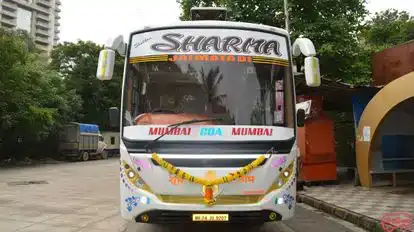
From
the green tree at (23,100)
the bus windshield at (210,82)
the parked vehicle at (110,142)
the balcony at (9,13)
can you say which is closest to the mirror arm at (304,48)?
the bus windshield at (210,82)

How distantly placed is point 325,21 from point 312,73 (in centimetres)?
1378

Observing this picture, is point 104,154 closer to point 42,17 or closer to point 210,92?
point 210,92

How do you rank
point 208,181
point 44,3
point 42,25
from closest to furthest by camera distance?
point 208,181
point 42,25
point 44,3

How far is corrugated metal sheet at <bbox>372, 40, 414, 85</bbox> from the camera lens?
46.0ft

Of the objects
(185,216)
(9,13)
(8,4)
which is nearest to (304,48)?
(185,216)

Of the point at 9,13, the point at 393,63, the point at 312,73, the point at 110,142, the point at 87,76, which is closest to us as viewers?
the point at 312,73

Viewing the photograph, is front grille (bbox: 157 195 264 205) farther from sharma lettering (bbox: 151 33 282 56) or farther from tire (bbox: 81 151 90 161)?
tire (bbox: 81 151 90 161)

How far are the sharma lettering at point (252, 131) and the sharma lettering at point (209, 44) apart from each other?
1.11 meters

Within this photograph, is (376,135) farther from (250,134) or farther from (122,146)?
(122,146)

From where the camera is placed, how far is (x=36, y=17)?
123 metres

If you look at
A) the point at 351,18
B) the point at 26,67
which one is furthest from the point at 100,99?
the point at 351,18

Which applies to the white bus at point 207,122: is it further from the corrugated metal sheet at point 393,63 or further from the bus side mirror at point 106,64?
the corrugated metal sheet at point 393,63

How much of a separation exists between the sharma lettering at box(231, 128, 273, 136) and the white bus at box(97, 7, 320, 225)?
0.04 feet

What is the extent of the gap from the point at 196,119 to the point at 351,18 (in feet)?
53.5
